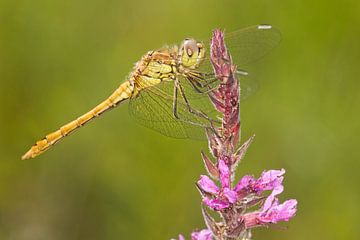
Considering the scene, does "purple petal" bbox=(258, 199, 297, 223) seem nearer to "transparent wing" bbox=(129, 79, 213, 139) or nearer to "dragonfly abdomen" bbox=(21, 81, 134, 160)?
"transparent wing" bbox=(129, 79, 213, 139)

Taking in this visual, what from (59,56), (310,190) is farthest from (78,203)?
(310,190)

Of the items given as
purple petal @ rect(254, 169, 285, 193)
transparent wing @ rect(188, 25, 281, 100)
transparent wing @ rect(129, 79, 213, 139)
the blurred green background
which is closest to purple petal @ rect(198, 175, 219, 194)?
purple petal @ rect(254, 169, 285, 193)

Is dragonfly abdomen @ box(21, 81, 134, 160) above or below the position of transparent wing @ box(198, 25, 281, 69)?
above

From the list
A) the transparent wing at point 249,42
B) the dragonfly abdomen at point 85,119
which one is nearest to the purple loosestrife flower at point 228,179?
the transparent wing at point 249,42

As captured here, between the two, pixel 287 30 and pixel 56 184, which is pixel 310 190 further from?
pixel 56 184

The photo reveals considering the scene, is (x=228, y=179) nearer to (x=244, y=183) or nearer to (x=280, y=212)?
(x=244, y=183)

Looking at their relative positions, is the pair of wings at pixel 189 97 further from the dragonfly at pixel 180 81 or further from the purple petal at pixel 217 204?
the purple petal at pixel 217 204
